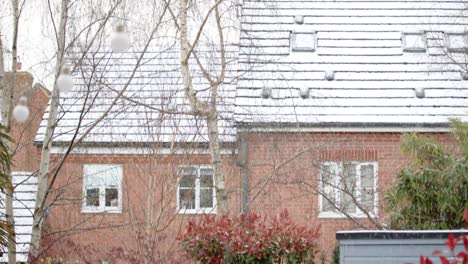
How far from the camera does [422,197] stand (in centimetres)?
1497

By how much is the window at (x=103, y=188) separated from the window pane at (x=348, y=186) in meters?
4.65

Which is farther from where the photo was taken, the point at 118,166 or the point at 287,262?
the point at 118,166

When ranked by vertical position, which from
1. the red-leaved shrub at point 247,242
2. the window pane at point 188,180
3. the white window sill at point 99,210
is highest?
the window pane at point 188,180

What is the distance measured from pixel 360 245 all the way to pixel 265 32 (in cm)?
1237

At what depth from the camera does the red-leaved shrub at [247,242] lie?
12.3m

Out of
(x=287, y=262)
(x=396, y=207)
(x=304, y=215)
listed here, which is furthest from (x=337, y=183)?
(x=287, y=262)

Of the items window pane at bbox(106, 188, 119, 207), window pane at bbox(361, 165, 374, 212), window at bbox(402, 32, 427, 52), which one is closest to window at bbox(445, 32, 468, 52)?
window at bbox(402, 32, 427, 52)

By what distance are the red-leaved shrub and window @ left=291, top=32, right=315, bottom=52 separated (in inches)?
392

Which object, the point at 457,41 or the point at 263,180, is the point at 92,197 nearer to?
the point at 263,180

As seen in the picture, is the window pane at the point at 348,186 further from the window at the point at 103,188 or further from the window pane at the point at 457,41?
the window at the point at 103,188

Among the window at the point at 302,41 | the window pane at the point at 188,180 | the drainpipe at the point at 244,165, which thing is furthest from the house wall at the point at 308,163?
the window at the point at 302,41

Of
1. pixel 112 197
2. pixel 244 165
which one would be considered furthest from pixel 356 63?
pixel 112 197

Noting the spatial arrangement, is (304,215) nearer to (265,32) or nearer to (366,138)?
(366,138)

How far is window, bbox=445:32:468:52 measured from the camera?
70.0ft
